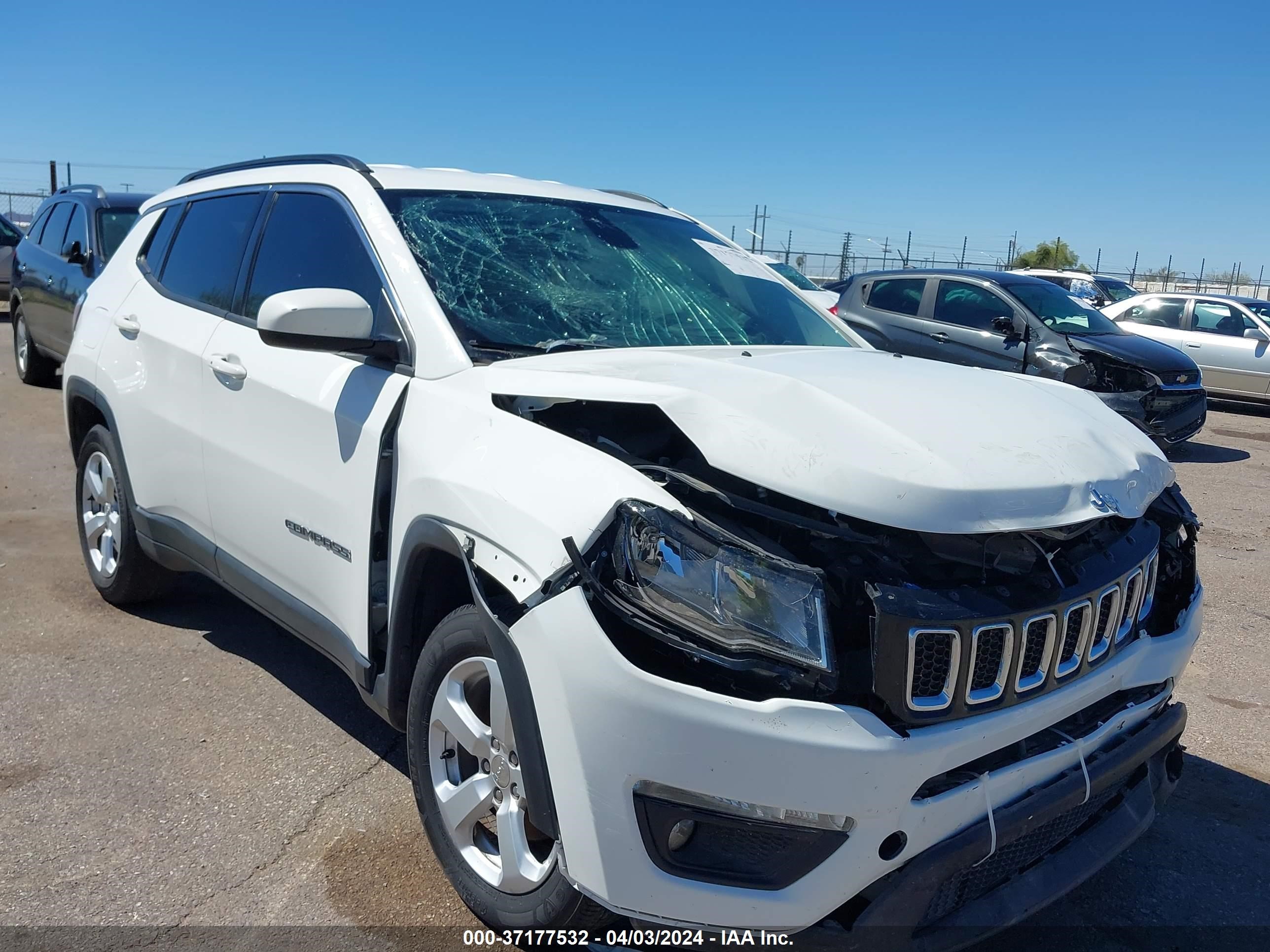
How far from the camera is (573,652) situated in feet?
6.68

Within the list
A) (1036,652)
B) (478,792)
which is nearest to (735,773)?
(1036,652)

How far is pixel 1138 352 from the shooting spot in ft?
32.8

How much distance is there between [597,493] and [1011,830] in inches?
42.0

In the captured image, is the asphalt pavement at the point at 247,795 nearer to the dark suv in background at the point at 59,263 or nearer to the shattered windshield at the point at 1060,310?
the dark suv in background at the point at 59,263

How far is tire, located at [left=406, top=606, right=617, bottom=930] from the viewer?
2293 mm

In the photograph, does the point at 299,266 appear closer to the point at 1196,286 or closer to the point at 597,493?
the point at 597,493

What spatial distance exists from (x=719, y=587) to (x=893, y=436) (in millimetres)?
520

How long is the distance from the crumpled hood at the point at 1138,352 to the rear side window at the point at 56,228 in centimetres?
937

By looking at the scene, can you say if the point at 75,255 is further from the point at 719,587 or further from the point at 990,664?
the point at 990,664

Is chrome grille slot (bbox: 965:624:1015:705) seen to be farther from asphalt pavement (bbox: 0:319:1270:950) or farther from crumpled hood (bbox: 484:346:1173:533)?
asphalt pavement (bbox: 0:319:1270:950)

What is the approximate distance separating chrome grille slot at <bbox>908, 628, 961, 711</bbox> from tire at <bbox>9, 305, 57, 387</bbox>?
10.6 meters

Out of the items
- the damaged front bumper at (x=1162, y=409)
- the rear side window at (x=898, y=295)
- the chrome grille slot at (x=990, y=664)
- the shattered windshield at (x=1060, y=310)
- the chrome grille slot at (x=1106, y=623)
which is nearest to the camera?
the chrome grille slot at (x=990, y=664)

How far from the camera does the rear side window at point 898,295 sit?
35.9ft

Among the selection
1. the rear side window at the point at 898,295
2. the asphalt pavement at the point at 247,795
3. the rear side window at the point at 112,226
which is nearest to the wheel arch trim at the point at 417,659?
the asphalt pavement at the point at 247,795
